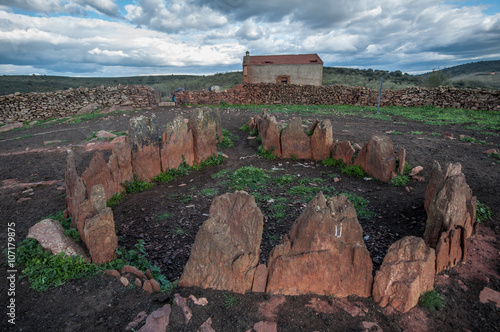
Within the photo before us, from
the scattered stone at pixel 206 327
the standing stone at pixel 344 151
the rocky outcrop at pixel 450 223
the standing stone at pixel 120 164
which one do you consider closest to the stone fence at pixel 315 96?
the standing stone at pixel 344 151

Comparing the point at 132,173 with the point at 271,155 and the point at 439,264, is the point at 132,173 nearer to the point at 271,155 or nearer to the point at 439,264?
the point at 271,155

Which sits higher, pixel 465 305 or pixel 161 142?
pixel 161 142

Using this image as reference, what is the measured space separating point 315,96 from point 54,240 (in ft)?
62.2

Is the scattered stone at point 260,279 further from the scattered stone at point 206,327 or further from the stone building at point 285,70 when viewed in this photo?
the stone building at point 285,70

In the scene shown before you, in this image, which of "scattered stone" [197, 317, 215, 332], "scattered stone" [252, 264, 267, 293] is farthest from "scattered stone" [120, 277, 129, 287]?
"scattered stone" [252, 264, 267, 293]

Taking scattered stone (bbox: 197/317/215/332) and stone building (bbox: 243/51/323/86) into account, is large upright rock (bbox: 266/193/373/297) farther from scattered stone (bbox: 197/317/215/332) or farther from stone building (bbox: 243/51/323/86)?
stone building (bbox: 243/51/323/86)

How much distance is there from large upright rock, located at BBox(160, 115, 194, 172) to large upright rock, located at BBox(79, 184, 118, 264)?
3.22 metres

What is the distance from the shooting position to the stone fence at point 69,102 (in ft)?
49.7

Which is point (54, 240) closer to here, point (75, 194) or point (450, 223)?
point (75, 194)

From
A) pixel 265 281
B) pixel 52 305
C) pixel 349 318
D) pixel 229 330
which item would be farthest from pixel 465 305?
pixel 52 305

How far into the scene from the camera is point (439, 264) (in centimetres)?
305

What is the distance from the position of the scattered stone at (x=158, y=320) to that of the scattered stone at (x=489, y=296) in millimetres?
2932

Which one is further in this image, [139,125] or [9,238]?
[139,125]

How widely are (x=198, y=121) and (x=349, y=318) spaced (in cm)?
595
